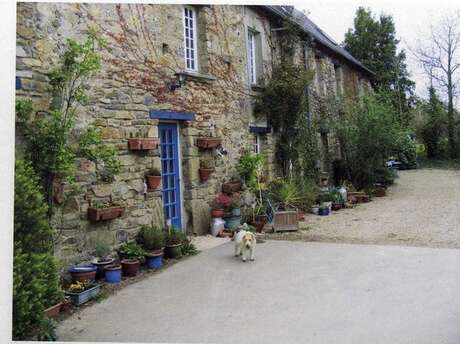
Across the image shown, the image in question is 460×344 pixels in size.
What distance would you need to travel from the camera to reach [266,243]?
21.9 feet

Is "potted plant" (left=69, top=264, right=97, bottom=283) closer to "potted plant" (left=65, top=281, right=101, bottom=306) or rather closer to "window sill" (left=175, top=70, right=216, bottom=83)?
"potted plant" (left=65, top=281, right=101, bottom=306)

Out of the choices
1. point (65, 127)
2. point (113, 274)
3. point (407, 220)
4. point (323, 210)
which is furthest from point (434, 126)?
point (65, 127)

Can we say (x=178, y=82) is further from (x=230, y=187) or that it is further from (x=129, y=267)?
(x=129, y=267)

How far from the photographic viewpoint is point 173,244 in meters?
5.82

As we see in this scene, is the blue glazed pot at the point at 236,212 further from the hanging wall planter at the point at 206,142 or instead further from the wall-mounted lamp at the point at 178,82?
the wall-mounted lamp at the point at 178,82

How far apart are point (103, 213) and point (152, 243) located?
32.7 inches

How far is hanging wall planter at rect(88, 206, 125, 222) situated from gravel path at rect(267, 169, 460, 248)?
112 inches

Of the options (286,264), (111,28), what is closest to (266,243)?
(286,264)

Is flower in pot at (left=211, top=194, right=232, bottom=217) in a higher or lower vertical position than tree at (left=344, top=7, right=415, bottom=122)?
lower

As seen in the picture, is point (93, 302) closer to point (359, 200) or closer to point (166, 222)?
point (166, 222)

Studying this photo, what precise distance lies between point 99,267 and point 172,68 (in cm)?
310

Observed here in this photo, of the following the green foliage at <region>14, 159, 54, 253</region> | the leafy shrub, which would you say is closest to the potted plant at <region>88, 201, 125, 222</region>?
the leafy shrub

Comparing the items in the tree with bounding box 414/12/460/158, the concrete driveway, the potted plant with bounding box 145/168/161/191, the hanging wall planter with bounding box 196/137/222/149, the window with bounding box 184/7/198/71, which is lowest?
the concrete driveway

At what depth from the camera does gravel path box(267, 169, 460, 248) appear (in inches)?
253
